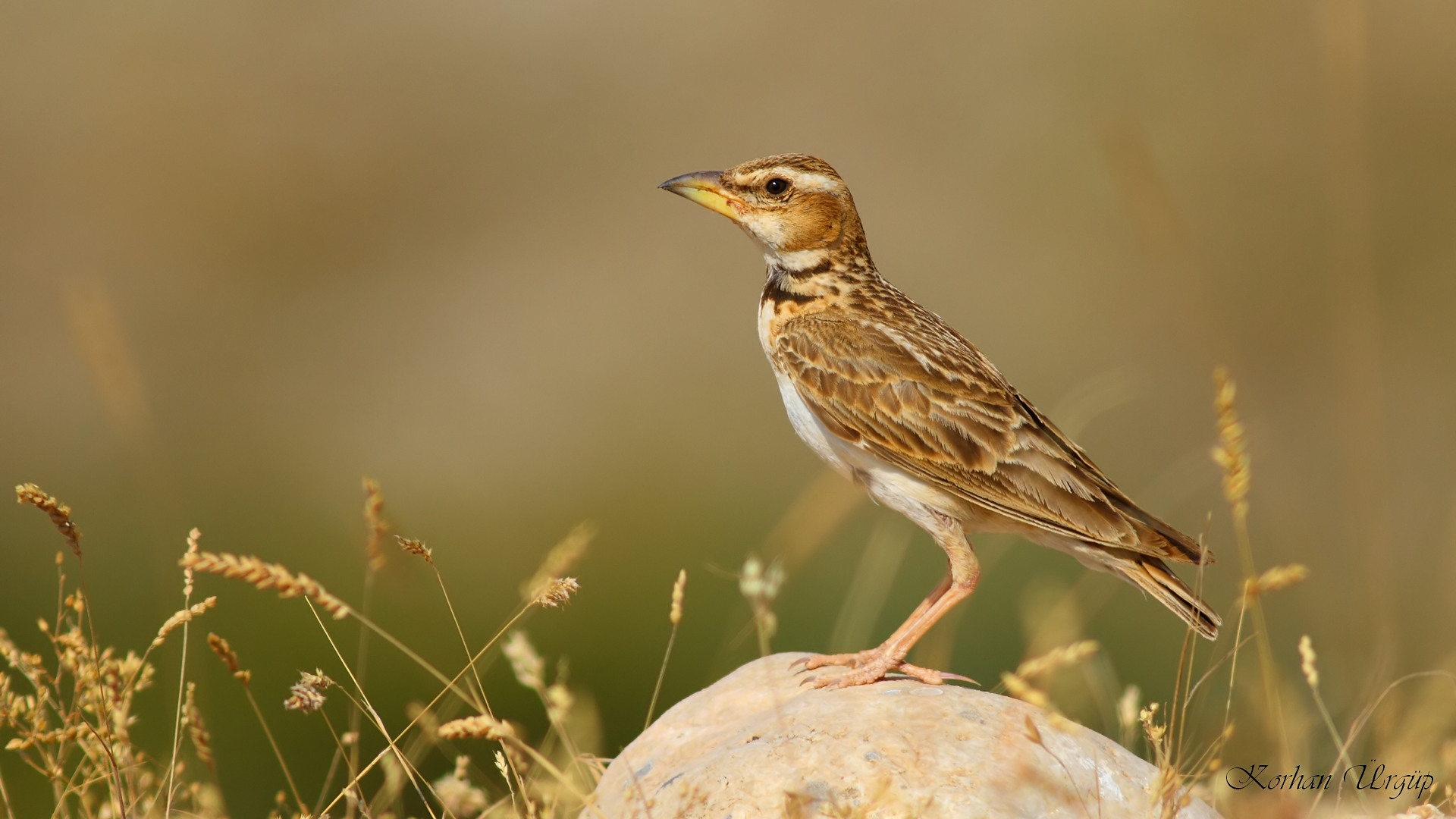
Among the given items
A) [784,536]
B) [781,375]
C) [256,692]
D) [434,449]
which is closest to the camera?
[784,536]

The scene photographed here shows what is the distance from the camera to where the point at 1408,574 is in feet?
45.2

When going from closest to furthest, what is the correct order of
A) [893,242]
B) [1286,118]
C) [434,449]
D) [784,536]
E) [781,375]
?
1. [784,536]
2. [781,375]
3. [434,449]
4. [893,242]
5. [1286,118]

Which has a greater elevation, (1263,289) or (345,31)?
(345,31)

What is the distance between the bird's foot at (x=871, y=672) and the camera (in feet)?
16.3

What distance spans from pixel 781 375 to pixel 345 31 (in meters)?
18.5

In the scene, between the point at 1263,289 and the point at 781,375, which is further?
the point at 1263,289

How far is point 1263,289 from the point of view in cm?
2023

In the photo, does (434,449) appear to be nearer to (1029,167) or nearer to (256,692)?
(256,692)

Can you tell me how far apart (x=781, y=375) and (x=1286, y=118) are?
58.7 feet

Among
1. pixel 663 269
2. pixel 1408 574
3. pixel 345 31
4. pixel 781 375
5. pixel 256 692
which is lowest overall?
pixel 1408 574

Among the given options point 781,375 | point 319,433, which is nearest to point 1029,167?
point 319,433

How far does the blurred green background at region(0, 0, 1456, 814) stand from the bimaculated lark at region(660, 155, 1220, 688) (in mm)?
7657

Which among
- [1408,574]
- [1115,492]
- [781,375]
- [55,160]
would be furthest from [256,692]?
[55,160]

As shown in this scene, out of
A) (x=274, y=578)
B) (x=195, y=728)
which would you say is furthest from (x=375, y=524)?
(x=195, y=728)
